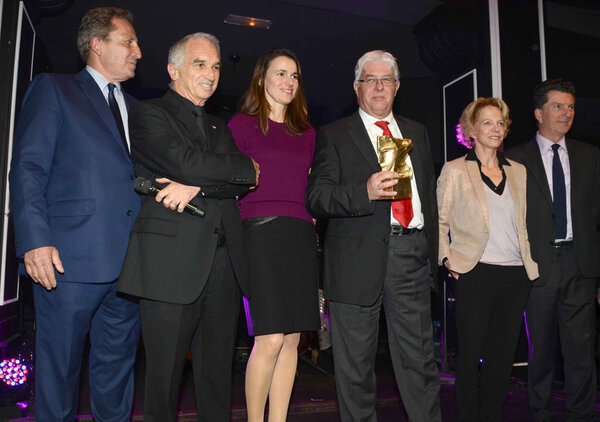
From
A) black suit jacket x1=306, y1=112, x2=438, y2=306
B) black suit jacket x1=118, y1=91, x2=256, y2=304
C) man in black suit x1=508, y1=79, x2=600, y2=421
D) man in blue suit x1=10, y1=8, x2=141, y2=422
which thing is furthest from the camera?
man in black suit x1=508, y1=79, x2=600, y2=421

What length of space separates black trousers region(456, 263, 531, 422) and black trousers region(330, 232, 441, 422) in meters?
0.49

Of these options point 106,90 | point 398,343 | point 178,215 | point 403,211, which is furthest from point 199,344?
point 106,90

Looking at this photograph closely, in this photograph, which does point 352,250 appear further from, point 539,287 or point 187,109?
point 539,287

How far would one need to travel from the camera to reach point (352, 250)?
251 cm

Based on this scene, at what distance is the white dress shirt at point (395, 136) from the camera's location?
2.58 metres

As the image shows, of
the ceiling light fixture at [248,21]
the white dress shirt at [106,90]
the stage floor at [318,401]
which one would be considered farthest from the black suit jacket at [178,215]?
the ceiling light fixture at [248,21]

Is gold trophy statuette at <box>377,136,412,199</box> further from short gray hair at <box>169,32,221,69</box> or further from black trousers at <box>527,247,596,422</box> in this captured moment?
black trousers at <box>527,247,596,422</box>

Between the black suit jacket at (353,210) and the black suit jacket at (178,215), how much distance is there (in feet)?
1.53

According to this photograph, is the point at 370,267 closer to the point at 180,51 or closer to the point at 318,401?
the point at 180,51

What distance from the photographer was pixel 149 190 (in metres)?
2.05

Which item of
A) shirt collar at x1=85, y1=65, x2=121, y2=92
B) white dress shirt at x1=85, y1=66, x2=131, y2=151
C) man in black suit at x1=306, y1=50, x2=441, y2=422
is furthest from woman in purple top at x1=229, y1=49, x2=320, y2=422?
shirt collar at x1=85, y1=65, x2=121, y2=92

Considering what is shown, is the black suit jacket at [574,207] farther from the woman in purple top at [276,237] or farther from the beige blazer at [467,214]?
the woman in purple top at [276,237]

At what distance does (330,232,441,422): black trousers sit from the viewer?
2.49 meters

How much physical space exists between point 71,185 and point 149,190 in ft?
1.39
